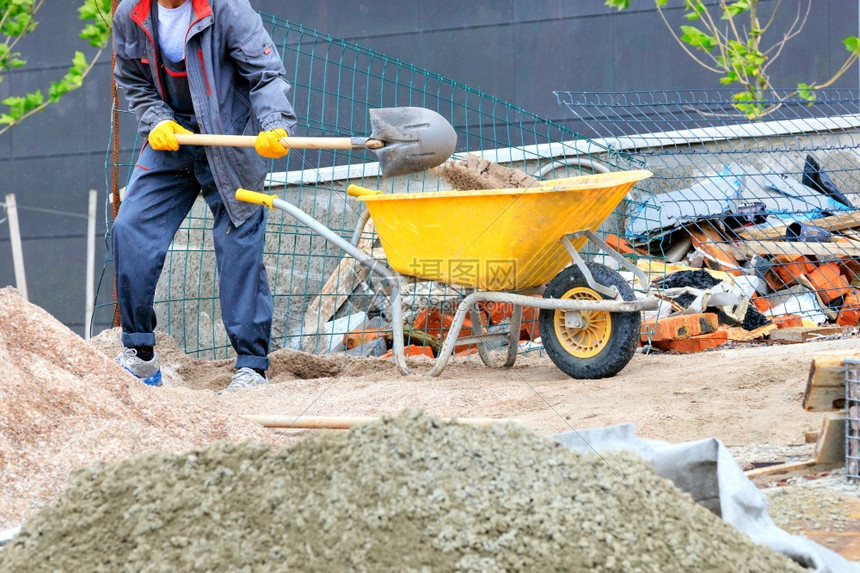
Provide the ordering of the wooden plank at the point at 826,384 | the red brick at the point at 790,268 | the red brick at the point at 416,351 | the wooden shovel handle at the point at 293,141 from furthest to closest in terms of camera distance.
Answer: the red brick at the point at 790,268 → the red brick at the point at 416,351 → the wooden shovel handle at the point at 293,141 → the wooden plank at the point at 826,384

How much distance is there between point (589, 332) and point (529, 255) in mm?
405

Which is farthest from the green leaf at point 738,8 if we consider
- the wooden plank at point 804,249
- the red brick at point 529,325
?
the red brick at point 529,325

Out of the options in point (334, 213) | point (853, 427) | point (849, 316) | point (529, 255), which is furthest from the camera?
point (334, 213)

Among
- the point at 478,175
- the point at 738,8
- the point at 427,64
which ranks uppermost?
the point at 738,8

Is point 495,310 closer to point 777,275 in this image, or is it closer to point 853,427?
point 777,275

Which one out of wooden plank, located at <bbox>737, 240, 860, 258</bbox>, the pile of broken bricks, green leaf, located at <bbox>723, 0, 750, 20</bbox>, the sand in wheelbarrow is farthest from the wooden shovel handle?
green leaf, located at <bbox>723, 0, 750, 20</bbox>

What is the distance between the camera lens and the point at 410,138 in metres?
3.20

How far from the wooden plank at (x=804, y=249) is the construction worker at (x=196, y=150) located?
2.96 m

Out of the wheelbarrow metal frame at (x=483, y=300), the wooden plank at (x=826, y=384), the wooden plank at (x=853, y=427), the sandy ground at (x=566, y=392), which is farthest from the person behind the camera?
the wheelbarrow metal frame at (x=483, y=300)

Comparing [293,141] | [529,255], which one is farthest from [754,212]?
[293,141]

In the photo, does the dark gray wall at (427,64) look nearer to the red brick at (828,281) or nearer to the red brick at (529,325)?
the red brick at (828,281)

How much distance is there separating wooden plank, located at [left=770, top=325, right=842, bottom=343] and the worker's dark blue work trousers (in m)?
2.61

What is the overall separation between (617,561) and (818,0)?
220 inches

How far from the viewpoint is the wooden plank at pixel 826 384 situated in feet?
6.49
